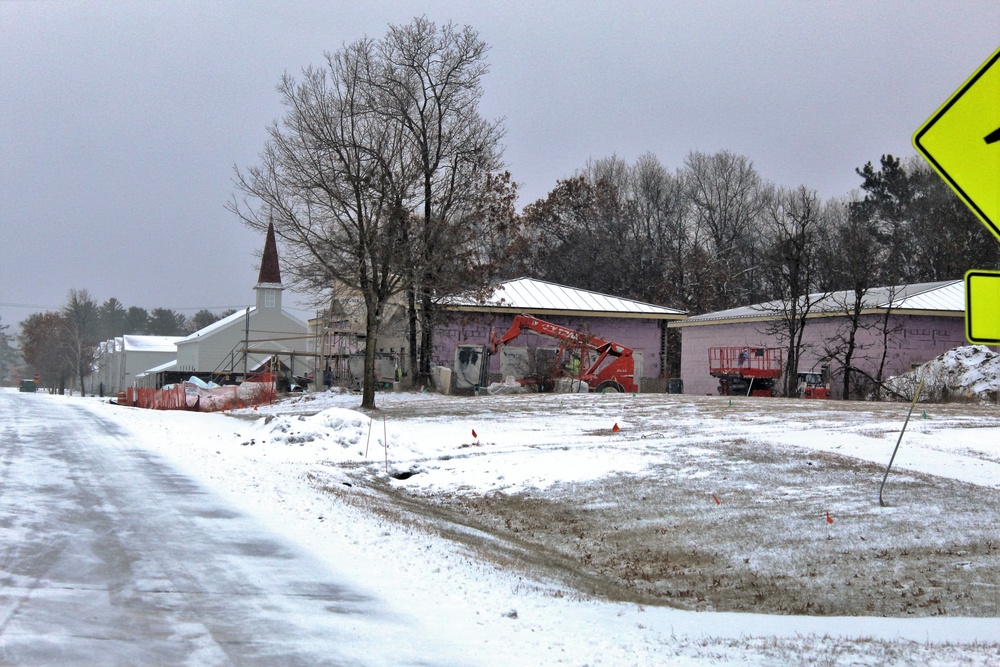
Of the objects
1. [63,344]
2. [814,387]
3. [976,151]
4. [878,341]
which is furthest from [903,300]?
[63,344]

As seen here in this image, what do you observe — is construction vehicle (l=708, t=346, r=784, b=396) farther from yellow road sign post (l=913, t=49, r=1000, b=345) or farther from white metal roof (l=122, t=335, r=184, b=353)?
white metal roof (l=122, t=335, r=184, b=353)

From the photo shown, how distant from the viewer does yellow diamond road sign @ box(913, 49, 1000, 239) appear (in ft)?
15.1

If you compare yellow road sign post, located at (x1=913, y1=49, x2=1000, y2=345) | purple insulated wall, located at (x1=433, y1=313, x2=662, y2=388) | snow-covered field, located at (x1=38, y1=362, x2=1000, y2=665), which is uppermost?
purple insulated wall, located at (x1=433, y1=313, x2=662, y2=388)

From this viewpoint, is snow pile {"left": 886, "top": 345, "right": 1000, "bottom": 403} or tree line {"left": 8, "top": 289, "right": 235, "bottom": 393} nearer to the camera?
snow pile {"left": 886, "top": 345, "right": 1000, "bottom": 403}

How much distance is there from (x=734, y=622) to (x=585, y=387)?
1157 inches

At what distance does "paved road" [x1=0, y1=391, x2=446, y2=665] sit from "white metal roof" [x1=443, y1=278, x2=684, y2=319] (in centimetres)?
3281

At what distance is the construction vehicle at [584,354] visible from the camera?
3841 centimetres

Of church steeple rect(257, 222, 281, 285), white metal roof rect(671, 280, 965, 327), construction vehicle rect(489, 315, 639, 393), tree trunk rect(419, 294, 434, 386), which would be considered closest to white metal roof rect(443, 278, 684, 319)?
tree trunk rect(419, 294, 434, 386)

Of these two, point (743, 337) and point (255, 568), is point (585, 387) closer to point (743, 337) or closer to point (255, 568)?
point (743, 337)

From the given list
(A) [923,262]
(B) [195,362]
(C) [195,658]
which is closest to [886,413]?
(C) [195,658]

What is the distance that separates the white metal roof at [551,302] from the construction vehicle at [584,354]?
4932 millimetres

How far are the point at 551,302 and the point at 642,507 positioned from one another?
33154 mm

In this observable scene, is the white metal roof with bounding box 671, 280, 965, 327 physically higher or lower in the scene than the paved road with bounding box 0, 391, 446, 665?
higher

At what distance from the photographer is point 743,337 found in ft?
163
